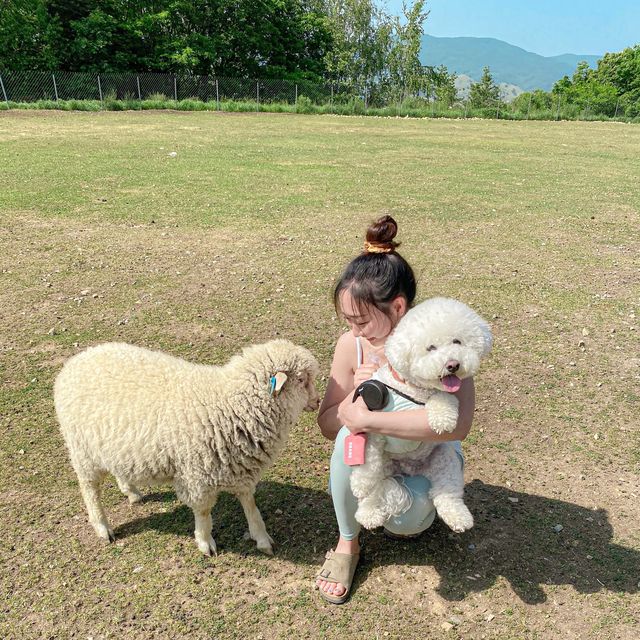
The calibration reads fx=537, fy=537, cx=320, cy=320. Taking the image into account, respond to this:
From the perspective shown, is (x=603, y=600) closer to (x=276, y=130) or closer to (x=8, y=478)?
(x=8, y=478)

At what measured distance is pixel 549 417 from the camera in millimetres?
4410

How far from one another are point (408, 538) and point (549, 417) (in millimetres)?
1872

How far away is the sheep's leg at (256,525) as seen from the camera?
3.10 m

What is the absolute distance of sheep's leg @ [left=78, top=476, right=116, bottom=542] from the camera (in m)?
3.09

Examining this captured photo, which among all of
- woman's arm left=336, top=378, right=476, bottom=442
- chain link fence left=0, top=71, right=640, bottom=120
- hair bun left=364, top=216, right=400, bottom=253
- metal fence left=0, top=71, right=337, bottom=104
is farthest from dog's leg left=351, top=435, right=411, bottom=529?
metal fence left=0, top=71, right=337, bottom=104

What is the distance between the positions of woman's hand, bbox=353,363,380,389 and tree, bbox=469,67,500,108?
52094mm

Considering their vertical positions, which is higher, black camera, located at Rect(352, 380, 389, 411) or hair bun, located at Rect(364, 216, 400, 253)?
hair bun, located at Rect(364, 216, 400, 253)

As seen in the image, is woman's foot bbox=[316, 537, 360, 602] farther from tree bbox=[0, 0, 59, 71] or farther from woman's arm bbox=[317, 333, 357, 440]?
tree bbox=[0, 0, 59, 71]

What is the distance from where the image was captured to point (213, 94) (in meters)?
37.4

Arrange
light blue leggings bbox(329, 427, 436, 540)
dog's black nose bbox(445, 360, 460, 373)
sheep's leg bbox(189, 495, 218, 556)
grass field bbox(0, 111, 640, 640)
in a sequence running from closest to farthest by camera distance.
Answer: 1. dog's black nose bbox(445, 360, 460, 373)
2. light blue leggings bbox(329, 427, 436, 540)
3. grass field bbox(0, 111, 640, 640)
4. sheep's leg bbox(189, 495, 218, 556)

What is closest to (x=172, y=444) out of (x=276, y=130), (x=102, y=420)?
(x=102, y=420)

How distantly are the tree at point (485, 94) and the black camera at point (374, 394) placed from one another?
5239 cm

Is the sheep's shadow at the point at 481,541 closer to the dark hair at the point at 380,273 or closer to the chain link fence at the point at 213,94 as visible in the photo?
the dark hair at the point at 380,273

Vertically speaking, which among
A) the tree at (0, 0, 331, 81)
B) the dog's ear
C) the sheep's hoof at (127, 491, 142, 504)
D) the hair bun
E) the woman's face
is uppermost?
the tree at (0, 0, 331, 81)
